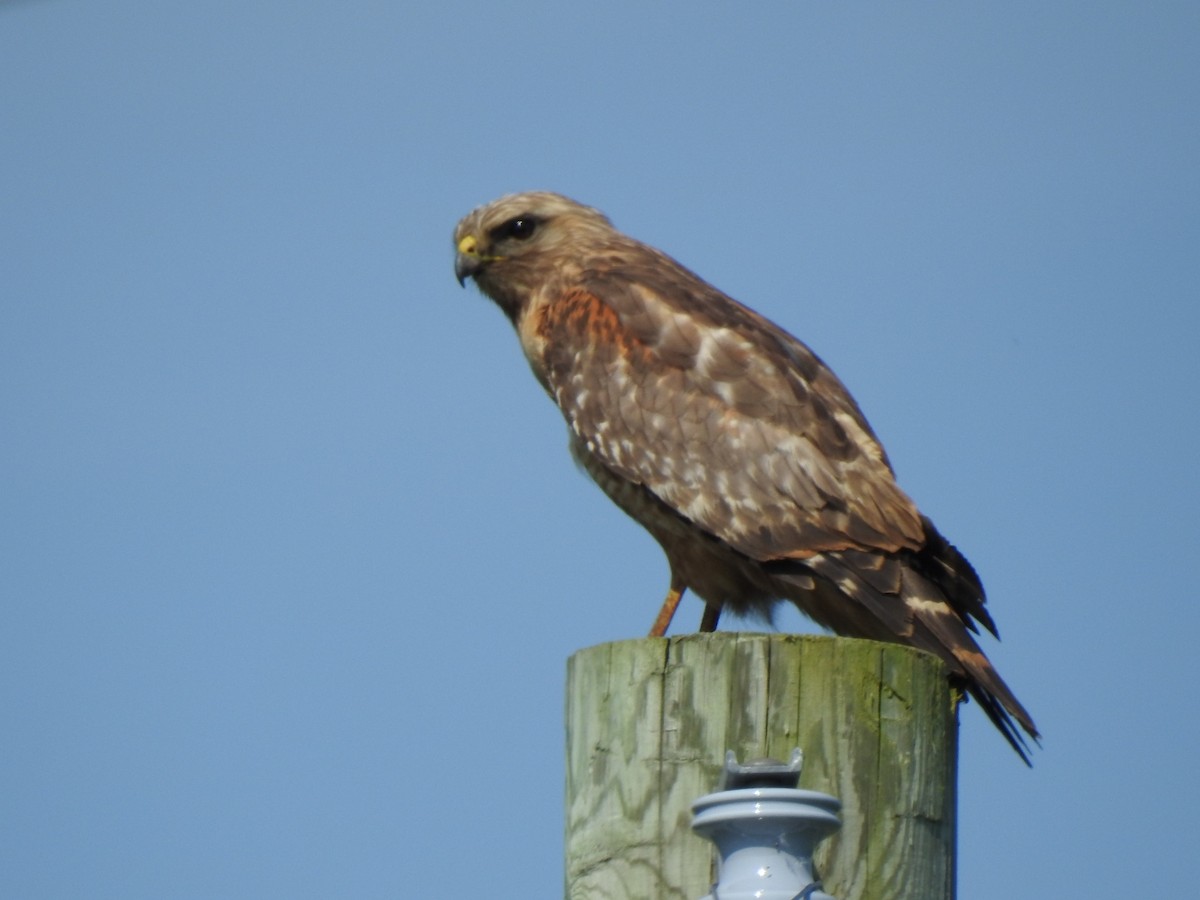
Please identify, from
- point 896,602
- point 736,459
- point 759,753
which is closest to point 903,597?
point 896,602

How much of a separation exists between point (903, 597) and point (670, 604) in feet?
3.31

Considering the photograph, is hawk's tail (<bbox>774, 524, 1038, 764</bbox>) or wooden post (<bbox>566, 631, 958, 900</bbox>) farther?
hawk's tail (<bbox>774, 524, 1038, 764</bbox>)

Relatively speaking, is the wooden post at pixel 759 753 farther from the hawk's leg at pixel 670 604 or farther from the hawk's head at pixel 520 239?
the hawk's head at pixel 520 239

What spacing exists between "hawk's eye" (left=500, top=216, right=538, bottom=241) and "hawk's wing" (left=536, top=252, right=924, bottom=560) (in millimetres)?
695

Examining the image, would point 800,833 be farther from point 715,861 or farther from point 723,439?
point 723,439

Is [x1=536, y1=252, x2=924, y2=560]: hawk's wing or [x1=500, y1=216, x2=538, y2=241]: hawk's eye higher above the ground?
[x1=500, y1=216, x2=538, y2=241]: hawk's eye

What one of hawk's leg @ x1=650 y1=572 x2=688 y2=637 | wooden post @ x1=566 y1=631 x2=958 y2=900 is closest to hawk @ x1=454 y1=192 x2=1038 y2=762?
hawk's leg @ x1=650 y1=572 x2=688 y2=637

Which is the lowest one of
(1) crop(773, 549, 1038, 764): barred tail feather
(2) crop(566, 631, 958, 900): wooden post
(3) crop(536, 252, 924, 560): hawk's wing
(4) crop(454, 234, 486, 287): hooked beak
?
(2) crop(566, 631, 958, 900): wooden post

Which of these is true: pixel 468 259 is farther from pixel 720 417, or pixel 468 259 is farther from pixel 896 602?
pixel 896 602

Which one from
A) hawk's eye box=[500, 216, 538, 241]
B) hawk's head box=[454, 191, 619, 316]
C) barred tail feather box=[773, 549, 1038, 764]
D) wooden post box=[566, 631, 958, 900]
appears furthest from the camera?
hawk's eye box=[500, 216, 538, 241]

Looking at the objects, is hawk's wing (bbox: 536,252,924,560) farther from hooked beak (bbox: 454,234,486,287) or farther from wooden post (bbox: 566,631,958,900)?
wooden post (bbox: 566,631,958,900)

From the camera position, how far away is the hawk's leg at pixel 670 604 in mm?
6197

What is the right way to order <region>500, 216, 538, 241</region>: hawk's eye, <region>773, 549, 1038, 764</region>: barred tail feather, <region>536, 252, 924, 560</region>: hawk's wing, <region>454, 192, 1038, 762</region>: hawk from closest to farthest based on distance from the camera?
<region>773, 549, 1038, 764</region>: barred tail feather → <region>454, 192, 1038, 762</region>: hawk → <region>536, 252, 924, 560</region>: hawk's wing → <region>500, 216, 538, 241</region>: hawk's eye

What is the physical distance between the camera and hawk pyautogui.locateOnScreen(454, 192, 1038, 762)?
18.4 ft
